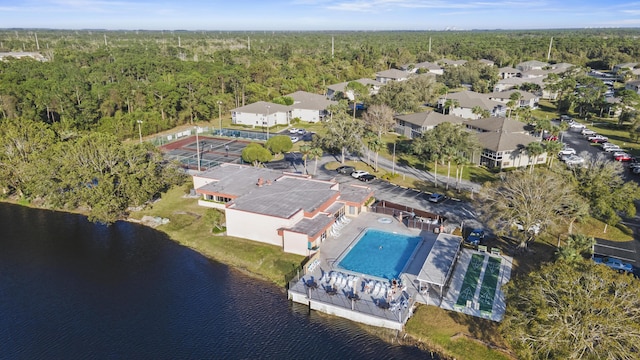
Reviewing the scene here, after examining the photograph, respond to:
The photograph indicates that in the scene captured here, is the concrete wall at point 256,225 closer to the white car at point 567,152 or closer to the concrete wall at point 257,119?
the white car at point 567,152

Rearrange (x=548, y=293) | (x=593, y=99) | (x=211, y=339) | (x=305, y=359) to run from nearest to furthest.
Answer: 1. (x=548, y=293)
2. (x=305, y=359)
3. (x=211, y=339)
4. (x=593, y=99)

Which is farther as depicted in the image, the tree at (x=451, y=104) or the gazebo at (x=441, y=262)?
the tree at (x=451, y=104)

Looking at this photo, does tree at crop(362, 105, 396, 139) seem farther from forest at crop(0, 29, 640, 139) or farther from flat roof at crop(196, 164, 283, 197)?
flat roof at crop(196, 164, 283, 197)

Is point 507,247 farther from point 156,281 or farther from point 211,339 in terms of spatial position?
point 156,281

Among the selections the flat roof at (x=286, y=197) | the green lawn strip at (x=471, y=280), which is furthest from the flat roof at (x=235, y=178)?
the green lawn strip at (x=471, y=280)

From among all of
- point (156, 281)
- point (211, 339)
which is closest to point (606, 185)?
point (211, 339)

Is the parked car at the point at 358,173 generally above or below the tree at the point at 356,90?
below

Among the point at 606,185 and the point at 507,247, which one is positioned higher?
the point at 606,185

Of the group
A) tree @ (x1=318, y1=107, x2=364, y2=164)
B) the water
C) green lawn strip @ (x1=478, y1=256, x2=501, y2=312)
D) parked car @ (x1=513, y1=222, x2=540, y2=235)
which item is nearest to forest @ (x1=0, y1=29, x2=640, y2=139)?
tree @ (x1=318, y1=107, x2=364, y2=164)
